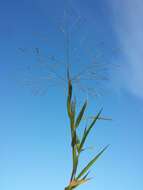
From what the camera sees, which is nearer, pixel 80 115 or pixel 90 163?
pixel 90 163

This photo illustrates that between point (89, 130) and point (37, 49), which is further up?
point (37, 49)

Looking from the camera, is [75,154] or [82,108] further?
[82,108]

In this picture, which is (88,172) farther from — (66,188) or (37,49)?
(37,49)

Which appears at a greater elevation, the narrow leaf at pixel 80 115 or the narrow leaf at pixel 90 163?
the narrow leaf at pixel 80 115

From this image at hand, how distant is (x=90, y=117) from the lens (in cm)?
211

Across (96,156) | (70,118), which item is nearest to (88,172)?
(96,156)

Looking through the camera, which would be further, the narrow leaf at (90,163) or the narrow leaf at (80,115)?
the narrow leaf at (80,115)

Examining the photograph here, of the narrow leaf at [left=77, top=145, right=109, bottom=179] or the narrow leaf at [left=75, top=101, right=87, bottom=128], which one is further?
the narrow leaf at [left=75, top=101, right=87, bottom=128]

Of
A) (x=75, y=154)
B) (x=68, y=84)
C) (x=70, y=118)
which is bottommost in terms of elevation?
(x=75, y=154)

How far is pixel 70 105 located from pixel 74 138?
0.86ft

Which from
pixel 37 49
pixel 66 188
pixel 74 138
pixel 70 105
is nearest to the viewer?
pixel 66 188

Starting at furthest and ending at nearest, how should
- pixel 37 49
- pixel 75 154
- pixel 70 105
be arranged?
pixel 37 49, pixel 70 105, pixel 75 154

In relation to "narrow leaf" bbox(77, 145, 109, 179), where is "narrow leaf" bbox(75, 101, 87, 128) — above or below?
above

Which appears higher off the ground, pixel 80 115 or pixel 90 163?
pixel 80 115
